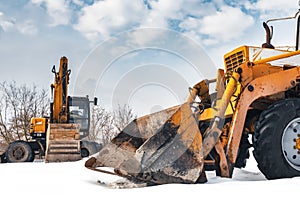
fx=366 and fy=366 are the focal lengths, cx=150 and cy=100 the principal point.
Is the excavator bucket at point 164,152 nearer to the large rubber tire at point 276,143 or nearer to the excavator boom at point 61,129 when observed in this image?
the large rubber tire at point 276,143

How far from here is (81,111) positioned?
15.5m

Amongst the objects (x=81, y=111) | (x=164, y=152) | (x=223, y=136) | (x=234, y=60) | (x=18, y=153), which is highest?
(x=234, y=60)

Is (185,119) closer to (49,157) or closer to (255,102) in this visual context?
(255,102)

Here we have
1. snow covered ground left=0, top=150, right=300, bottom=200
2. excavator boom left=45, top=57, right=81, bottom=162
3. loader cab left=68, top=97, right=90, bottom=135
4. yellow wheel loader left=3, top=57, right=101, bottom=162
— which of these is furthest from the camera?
loader cab left=68, top=97, right=90, bottom=135

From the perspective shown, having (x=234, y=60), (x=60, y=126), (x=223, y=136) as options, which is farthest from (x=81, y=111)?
(x=223, y=136)

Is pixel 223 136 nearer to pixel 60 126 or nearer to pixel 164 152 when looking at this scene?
pixel 164 152

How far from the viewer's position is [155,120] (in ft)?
16.5

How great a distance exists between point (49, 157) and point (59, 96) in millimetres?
3439

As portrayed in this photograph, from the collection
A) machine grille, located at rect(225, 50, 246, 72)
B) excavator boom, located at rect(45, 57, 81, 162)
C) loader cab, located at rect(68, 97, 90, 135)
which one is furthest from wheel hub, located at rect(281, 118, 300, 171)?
loader cab, located at rect(68, 97, 90, 135)

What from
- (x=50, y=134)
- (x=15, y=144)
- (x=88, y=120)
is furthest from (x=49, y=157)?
(x=88, y=120)

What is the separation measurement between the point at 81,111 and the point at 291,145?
1185cm

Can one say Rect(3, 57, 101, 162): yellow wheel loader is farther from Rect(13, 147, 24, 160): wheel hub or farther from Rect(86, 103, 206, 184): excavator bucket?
Rect(86, 103, 206, 184): excavator bucket

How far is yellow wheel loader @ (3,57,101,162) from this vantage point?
1202 centimetres

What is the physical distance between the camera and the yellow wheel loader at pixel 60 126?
39.4 feet
